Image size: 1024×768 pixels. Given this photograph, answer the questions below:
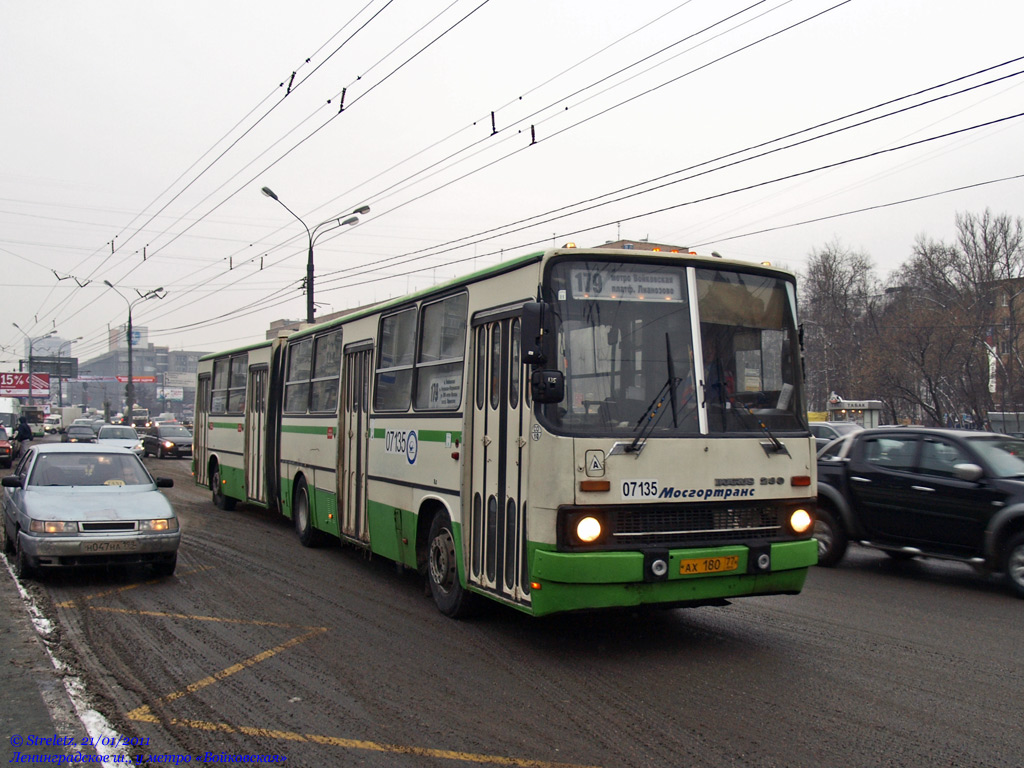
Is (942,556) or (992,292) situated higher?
(992,292)

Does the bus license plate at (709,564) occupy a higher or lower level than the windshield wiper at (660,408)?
lower

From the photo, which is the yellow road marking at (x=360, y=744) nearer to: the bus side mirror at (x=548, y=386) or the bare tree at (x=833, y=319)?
the bus side mirror at (x=548, y=386)

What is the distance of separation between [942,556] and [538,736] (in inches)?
252

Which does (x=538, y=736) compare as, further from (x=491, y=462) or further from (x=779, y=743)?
(x=491, y=462)

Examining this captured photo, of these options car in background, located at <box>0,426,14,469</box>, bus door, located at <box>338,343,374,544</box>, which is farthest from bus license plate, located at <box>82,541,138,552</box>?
car in background, located at <box>0,426,14,469</box>

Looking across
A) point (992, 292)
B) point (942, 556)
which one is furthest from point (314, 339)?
point (992, 292)

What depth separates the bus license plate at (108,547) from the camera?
9.07m

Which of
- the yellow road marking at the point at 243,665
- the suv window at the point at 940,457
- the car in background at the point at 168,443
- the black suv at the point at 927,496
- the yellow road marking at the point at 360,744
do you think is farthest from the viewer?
the car in background at the point at 168,443

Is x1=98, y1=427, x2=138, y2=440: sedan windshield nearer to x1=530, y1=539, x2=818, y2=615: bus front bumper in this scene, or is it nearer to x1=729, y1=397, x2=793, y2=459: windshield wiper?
x1=530, y1=539, x2=818, y2=615: bus front bumper

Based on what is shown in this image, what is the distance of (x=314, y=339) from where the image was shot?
503 inches

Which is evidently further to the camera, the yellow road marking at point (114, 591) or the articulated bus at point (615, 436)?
the yellow road marking at point (114, 591)

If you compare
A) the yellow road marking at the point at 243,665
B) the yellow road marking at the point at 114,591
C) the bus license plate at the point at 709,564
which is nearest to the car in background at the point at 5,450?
the yellow road marking at the point at 114,591

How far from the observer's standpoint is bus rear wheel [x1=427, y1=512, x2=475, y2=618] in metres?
7.70

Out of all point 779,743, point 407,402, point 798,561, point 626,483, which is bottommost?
point 779,743
